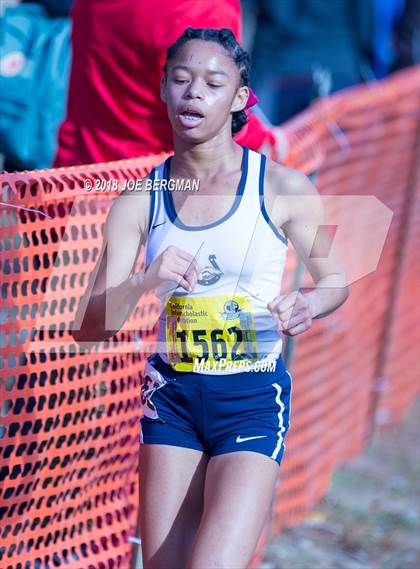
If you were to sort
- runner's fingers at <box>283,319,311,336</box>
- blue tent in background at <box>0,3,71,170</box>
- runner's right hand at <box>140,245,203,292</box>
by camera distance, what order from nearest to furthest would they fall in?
runner's right hand at <box>140,245,203,292</box>, runner's fingers at <box>283,319,311,336</box>, blue tent in background at <box>0,3,71,170</box>

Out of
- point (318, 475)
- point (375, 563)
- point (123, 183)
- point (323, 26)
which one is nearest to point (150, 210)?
point (123, 183)

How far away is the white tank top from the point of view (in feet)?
10.0

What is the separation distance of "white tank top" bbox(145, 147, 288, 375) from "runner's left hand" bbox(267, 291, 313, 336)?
0.51 ft

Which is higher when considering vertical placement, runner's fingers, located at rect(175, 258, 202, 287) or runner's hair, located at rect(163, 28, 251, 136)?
runner's hair, located at rect(163, 28, 251, 136)

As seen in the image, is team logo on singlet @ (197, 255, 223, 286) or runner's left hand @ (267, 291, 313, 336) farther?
team logo on singlet @ (197, 255, 223, 286)

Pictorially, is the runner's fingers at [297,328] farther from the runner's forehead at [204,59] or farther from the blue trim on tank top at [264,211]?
the runner's forehead at [204,59]

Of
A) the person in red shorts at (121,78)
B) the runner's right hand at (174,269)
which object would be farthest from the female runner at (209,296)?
the person in red shorts at (121,78)

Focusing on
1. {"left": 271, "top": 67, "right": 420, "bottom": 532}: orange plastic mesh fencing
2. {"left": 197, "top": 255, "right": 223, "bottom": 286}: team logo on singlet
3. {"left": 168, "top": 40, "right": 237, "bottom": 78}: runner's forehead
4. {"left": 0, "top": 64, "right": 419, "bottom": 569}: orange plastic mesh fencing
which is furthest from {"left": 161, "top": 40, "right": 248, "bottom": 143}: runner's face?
{"left": 271, "top": 67, "right": 420, "bottom": 532}: orange plastic mesh fencing

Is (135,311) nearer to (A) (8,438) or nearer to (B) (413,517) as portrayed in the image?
(A) (8,438)

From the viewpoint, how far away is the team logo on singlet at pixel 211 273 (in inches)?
120

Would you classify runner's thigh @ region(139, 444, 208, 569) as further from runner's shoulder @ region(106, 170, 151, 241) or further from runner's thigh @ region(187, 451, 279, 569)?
runner's shoulder @ region(106, 170, 151, 241)

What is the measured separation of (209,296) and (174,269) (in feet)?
0.97

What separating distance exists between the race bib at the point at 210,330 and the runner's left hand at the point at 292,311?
Answer: 6.0 inches

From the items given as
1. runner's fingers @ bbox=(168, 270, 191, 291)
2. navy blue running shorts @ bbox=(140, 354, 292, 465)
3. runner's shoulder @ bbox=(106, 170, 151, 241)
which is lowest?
navy blue running shorts @ bbox=(140, 354, 292, 465)
